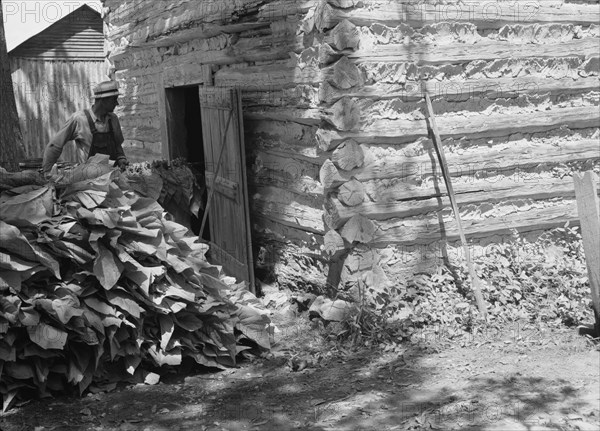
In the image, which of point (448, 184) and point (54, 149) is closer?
point (448, 184)

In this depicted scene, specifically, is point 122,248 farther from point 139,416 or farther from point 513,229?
point 513,229

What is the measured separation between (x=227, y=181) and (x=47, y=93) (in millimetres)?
9830

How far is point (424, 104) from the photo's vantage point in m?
6.75

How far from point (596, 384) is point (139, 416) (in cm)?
303

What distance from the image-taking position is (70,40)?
16.5m

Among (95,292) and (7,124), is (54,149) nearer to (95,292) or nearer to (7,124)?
(7,124)

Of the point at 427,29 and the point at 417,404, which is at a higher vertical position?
the point at 427,29

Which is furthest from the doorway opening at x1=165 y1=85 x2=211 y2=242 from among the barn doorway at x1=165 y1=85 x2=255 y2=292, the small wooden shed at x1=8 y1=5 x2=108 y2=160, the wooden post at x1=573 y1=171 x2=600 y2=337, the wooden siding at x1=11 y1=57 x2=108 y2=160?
the wooden siding at x1=11 y1=57 x2=108 y2=160

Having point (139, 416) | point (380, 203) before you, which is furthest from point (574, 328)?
point (139, 416)

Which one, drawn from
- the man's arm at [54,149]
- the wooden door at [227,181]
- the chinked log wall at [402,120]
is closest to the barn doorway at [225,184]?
the wooden door at [227,181]

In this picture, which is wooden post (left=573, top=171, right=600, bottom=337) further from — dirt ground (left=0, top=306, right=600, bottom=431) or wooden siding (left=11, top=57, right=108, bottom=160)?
wooden siding (left=11, top=57, right=108, bottom=160)

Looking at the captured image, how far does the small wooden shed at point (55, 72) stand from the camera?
15953 mm

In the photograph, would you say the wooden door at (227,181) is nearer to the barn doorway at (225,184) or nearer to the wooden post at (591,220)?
the barn doorway at (225,184)

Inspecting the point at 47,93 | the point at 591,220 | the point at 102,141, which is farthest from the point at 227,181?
the point at 47,93
